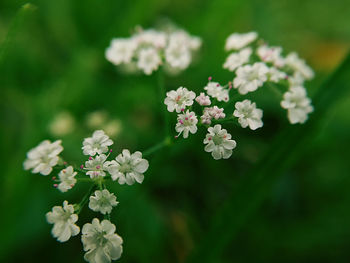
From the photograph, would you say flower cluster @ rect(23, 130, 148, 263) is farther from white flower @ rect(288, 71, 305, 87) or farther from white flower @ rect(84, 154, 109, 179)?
white flower @ rect(288, 71, 305, 87)

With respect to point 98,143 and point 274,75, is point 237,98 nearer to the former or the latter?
point 274,75

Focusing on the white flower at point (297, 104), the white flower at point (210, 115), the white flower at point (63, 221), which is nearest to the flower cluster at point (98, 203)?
the white flower at point (63, 221)

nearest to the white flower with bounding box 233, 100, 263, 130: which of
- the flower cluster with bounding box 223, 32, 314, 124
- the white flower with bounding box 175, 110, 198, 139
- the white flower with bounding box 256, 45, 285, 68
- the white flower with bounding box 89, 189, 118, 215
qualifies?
the flower cluster with bounding box 223, 32, 314, 124

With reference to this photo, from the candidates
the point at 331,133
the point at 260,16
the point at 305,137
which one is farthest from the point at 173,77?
the point at 305,137

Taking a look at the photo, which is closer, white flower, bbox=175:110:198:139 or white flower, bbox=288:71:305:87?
white flower, bbox=175:110:198:139

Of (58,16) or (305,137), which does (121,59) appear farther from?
(58,16)

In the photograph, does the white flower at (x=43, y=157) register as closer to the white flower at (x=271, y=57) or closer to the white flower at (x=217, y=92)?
the white flower at (x=217, y=92)
